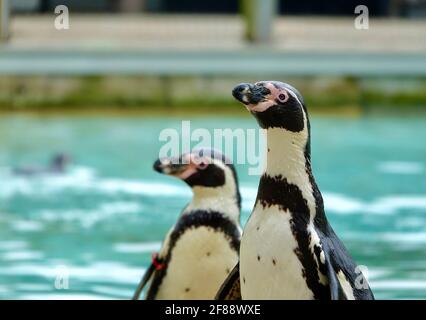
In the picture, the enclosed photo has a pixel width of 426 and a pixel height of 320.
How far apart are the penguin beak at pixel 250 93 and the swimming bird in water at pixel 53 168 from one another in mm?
5058

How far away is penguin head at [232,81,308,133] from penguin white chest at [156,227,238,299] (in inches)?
29.4

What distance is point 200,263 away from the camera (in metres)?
3.37

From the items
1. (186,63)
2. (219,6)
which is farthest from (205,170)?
(219,6)

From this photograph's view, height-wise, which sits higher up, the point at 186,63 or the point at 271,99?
the point at 271,99

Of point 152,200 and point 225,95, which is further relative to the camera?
point 225,95

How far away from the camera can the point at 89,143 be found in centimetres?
869

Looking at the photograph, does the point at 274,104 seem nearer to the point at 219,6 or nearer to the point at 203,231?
the point at 203,231

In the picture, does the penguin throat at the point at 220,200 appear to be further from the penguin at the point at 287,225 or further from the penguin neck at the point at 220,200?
the penguin at the point at 287,225

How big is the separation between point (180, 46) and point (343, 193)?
342 cm

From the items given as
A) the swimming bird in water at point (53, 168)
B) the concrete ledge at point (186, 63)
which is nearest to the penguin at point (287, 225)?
the swimming bird in water at point (53, 168)

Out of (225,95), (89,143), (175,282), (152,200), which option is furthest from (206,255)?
(225,95)

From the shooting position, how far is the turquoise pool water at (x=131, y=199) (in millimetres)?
5098

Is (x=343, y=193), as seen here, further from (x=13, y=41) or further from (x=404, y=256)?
(x=13, y=41)

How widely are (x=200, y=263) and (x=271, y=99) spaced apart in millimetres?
858
